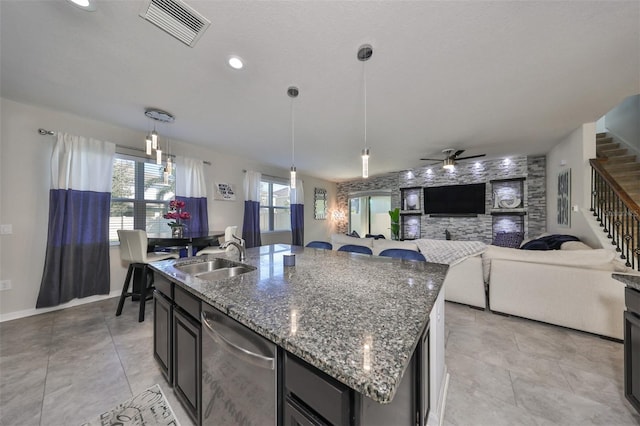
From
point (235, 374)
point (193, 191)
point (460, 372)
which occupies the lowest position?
point (460, 372)

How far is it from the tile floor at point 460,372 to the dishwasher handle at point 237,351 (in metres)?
0.83

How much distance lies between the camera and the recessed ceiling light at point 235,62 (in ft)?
5.87

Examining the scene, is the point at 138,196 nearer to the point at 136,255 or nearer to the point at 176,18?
the point at 136,255

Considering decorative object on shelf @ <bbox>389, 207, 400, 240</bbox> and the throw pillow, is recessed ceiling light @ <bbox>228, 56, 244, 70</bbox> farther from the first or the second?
the throw pillow

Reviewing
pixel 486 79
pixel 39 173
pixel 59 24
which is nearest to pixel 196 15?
pixel 59 24

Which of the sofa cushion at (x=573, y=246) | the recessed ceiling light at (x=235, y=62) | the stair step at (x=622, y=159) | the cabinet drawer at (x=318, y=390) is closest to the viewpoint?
the cabinet drawer at (x=318, y=390)

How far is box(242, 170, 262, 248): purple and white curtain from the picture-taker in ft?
15.5

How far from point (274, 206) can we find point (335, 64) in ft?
13.9

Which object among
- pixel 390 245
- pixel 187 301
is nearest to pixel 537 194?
pixel 390 245

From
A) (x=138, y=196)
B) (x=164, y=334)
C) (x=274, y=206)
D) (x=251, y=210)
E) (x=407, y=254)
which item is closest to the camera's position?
(x=164, y=334)

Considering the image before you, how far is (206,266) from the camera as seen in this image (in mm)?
1799

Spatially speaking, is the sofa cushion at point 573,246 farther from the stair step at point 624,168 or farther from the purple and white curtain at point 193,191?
the purple and white curtain at point 193,191

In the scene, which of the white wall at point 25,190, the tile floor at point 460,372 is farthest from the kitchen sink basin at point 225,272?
the white wall at point 25,190

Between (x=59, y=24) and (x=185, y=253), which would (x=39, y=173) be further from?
(x=59, y=24)
